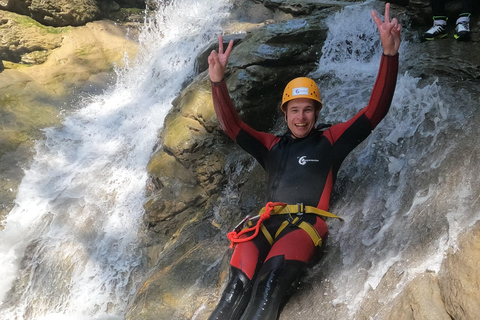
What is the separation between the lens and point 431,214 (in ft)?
6.66

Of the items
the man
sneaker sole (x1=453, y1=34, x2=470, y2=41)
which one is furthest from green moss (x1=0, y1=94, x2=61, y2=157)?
sneaker sole (x1=453, y1=34, x2=470, y2=41)

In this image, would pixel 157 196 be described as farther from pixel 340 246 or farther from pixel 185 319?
pixel 340 246

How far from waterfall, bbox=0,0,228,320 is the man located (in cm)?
207

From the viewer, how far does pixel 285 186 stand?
2590mm

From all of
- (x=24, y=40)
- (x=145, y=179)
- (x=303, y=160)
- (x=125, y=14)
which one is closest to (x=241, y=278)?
(x=303, y=160)

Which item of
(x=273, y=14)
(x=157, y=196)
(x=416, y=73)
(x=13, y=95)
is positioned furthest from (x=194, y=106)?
(x=13, y=95)

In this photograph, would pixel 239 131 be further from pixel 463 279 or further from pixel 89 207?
pixel 89 207

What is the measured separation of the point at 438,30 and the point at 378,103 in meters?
2.36

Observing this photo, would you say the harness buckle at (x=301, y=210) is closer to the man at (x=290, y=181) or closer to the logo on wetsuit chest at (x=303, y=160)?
the man at (x=290, y=181)

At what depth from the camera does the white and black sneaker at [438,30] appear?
4.03 m

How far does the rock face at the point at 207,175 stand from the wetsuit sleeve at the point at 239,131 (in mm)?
894

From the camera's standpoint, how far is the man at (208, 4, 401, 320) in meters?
2.18

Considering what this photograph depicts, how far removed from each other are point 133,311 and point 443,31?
4261mm

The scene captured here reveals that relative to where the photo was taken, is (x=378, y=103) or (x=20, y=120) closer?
(x=378, y=103)
